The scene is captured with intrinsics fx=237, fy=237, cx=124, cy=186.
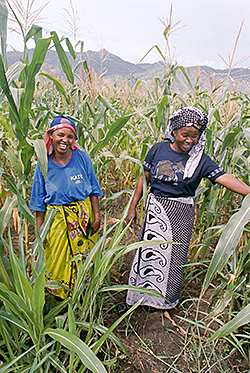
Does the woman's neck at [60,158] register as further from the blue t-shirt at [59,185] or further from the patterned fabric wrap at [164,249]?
the patterned fabric wrap at [164,249]

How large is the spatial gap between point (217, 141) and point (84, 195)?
119 centimetres

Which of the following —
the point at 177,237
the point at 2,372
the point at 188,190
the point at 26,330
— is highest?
the point at 188,190

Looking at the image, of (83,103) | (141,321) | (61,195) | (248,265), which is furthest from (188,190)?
(83,103)

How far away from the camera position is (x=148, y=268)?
66.7 inches

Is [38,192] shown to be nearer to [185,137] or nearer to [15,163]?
[15,163]

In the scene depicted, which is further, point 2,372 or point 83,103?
point 83,103

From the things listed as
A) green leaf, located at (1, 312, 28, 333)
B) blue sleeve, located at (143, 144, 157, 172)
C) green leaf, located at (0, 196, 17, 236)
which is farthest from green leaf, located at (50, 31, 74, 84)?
green leaf, located at (1, 312, 28, 333)

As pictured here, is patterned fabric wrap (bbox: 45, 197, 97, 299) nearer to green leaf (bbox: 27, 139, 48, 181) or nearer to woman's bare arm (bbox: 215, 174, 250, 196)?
green leaf (bbox: 27, 139, 48, 181)

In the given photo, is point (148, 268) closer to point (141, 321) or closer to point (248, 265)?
point (141, 321)

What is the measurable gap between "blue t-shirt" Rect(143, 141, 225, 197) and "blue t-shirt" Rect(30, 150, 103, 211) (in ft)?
1.63

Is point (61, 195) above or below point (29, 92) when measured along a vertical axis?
below

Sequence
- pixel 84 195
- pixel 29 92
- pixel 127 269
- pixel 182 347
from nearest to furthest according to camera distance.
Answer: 1. pixel 29 92
2. pixel 182 347
3. pixel 84 195
4. pixel 127 269

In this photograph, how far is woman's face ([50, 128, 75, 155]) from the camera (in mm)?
1415

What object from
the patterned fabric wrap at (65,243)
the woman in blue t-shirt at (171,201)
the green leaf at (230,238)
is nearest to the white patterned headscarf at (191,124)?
the woman in blue t-shirt at (171,201)
